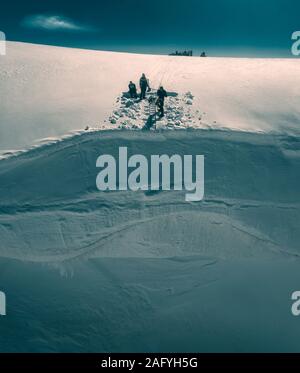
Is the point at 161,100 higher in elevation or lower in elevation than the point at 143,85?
lower

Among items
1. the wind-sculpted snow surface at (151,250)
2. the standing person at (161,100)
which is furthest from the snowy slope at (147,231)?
the standing person at (161,100)

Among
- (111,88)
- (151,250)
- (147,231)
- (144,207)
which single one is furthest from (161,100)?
(151,250)

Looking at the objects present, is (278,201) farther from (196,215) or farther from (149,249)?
(149,249)

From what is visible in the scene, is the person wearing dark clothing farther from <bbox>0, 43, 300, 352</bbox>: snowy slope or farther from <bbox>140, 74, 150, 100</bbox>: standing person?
<bbox>0, 43, 300, 352</bbox>: snowy slope

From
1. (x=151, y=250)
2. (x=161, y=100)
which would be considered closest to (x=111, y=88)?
(x=161, y=100)

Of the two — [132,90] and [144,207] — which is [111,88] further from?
[144,207]

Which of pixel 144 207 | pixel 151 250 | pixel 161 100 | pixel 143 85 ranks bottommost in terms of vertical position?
pixel 151 250

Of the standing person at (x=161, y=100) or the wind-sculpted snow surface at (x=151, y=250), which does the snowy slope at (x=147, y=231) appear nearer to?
the wind-sculpted snow surface at (x=151, y=250)

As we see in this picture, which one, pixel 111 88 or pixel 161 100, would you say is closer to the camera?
pixel 161 100

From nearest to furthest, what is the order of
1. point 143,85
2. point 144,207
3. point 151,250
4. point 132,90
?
point 151,250, point 144,207, point 143,85, point 132,90

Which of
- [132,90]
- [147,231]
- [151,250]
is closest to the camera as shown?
[151,250]
